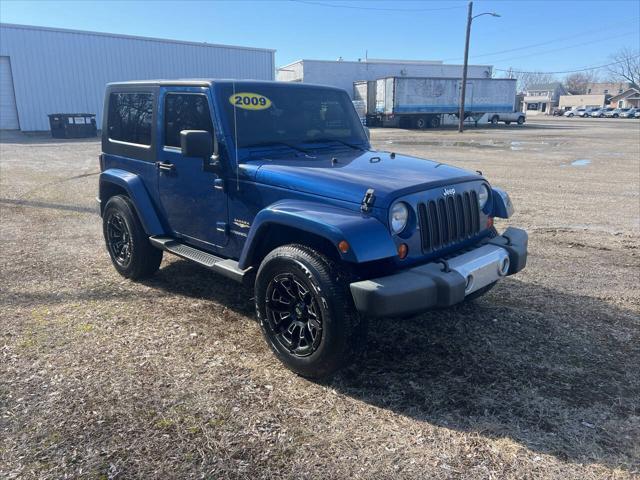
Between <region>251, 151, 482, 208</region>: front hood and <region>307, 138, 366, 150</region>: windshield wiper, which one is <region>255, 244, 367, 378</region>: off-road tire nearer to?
<region>251, 151, 482, 208</region>: front hood

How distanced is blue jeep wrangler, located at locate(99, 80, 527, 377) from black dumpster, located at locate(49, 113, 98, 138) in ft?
75.2

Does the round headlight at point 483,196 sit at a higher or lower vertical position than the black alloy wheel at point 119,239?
higher

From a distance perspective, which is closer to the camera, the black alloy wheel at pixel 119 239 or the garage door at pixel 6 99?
the black alloy wheel at pixel 119 239

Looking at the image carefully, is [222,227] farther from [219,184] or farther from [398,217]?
[398,217]

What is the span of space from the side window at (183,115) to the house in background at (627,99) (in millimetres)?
115908

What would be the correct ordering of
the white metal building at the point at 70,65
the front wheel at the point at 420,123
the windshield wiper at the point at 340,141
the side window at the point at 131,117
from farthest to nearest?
1. the front wheel at the point at 420,123
2. the white metal building at the point at 70,65
3. the side window at the point at 131,117
4. the windshield wiper at the point at 340,141

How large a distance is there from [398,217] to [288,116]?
1.62 m

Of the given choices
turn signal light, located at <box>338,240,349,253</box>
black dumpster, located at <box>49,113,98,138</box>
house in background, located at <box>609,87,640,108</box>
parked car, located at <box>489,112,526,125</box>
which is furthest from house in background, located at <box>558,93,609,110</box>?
turn signal light, located at <box>338,240,349,253</box>

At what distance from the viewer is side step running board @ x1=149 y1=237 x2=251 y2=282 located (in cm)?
392

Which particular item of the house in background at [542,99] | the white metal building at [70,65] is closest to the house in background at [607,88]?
the house in background at [542,99]

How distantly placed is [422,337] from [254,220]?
165 cm

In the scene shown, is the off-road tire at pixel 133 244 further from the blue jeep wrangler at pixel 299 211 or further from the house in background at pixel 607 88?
the house in background at pixel 607 88

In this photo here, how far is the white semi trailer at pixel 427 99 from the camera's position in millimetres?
35812

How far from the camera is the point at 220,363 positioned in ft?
12.2
